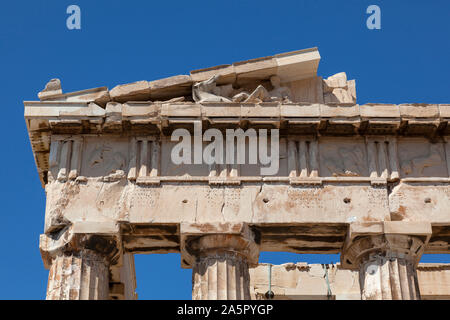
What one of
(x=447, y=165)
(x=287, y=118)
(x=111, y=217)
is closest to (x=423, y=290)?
(x=447, y=165)

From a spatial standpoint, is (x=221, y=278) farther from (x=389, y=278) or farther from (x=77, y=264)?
(x=389, y=278)

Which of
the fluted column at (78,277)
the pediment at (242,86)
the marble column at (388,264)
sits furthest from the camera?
the pediment at (242,86)

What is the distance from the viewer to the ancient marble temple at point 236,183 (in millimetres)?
21109

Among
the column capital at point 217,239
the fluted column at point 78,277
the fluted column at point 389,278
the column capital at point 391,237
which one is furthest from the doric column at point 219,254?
the fluted column at point 389,278

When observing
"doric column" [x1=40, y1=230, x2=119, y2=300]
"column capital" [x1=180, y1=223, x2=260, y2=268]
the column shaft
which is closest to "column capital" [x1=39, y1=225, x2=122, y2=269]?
"doric column" [x1=40, y1=230, x2=119, y2=300]

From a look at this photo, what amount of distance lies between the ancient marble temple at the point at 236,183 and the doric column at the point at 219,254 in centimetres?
3

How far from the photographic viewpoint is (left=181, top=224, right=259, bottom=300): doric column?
68.4ft

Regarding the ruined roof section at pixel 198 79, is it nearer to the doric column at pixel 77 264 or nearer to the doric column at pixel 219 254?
the doric column at pixel 77 264

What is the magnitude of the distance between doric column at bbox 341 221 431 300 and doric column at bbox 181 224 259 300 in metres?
2.20

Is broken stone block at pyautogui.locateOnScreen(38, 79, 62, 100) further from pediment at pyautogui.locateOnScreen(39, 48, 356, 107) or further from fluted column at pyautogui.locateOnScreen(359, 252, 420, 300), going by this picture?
fluted column at pyautogui.locateOnScreen(359, 252, 420, 300)

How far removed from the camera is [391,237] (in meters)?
21.1

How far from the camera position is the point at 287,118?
72.4ft

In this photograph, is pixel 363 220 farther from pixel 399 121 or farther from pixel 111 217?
pixel 111 217

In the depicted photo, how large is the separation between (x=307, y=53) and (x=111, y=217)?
18.8 feet
